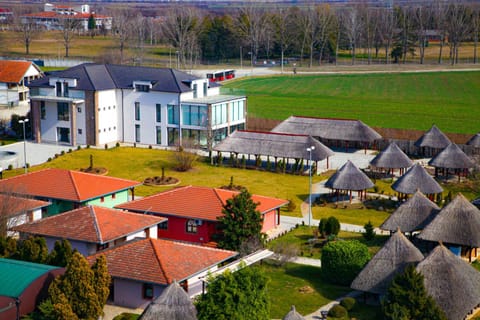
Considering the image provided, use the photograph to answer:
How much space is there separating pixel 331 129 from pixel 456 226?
3097 centimetres

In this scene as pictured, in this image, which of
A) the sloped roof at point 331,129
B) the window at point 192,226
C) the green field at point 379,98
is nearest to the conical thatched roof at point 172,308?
the window at point 192,226

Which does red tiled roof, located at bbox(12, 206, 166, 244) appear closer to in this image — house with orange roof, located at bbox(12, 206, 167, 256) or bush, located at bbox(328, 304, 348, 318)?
house with orange roof, located at bbox(12, 206, 167, 256)

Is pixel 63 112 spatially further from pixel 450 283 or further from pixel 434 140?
pixel 450 283

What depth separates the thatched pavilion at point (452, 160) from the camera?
64.5 meters

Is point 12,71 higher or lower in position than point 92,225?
higher

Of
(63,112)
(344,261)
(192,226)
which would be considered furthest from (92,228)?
(63,112)

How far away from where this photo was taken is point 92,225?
147ft

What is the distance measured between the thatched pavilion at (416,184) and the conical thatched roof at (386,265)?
16.8 m

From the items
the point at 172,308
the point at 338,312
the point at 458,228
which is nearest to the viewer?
the point at 172,308

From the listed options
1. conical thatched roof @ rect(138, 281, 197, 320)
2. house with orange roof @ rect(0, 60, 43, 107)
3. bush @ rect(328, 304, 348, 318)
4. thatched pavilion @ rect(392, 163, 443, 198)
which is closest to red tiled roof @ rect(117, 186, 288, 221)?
thatched pavilion @ rect(392, 163, 443, 198)

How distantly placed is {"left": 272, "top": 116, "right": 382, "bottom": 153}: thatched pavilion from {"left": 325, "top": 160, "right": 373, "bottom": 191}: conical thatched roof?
627 inches

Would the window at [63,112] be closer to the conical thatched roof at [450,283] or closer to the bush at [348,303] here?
the bush at [348,303]

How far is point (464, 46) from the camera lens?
534 ft

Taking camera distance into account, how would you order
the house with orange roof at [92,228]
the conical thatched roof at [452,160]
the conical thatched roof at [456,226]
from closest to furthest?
the house with orange roof at [92,228], the conical thatched roof at [456,226], the conical thatched roof at [452,160]
